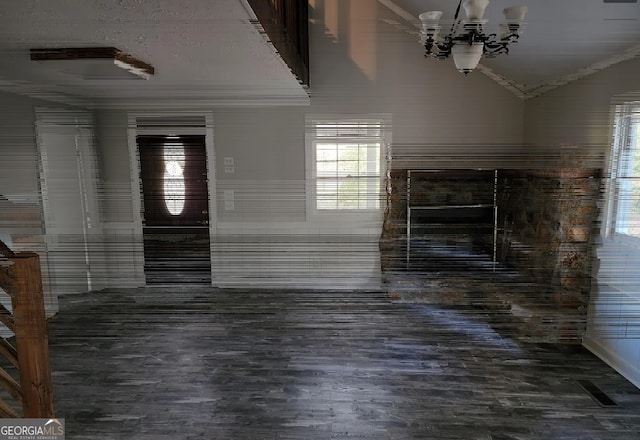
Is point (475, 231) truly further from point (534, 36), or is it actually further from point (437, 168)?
point (534, 36)

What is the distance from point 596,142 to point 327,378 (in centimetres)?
153

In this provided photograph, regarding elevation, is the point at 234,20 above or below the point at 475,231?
above

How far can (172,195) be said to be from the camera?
89 centimetres

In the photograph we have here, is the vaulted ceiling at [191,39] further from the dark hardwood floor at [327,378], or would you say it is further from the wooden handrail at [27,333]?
the dark hardwood floor at [327,378]

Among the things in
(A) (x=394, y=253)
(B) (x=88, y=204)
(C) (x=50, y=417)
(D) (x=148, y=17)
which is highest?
(D) (x=148, y=17)

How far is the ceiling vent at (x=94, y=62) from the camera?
36.8 inches

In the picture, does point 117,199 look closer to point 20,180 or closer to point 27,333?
point 20,180

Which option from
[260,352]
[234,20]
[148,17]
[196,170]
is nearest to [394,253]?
[196,170]

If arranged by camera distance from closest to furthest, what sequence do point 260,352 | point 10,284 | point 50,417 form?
point 10,284 < point 50,417 < point 260,352

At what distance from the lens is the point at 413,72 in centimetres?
105

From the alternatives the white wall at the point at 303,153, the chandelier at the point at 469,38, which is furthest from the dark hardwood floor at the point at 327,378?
the chandelier at the point at 469,38

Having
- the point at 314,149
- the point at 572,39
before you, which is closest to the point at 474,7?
the point at 572,39

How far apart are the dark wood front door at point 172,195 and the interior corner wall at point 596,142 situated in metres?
0.78

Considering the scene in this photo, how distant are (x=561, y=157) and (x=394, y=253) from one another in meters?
0.51
